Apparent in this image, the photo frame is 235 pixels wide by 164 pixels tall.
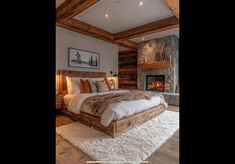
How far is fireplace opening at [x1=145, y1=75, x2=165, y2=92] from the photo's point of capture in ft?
19.7

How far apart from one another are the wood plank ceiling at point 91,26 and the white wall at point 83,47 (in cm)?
28

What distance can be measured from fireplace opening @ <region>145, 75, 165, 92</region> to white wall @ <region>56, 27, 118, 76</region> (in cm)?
173

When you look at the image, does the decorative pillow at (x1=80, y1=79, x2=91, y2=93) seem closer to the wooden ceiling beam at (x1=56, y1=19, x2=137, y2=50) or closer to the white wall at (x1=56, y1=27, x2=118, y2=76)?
the white wall at (x1=56, y1=27, x2=118, y2=76)

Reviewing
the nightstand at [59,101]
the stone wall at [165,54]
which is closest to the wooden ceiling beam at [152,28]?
the stone wall at [165,54]

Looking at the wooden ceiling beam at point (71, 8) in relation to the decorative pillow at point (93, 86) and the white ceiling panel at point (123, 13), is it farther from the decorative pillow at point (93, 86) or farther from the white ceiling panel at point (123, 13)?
the decorative pillow at point (93, 86)

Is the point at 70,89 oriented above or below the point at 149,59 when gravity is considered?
below

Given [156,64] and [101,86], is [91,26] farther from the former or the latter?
[156,64]

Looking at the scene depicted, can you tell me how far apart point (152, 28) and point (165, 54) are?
1815 millimetres

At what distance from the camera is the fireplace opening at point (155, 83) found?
600 centimetres
